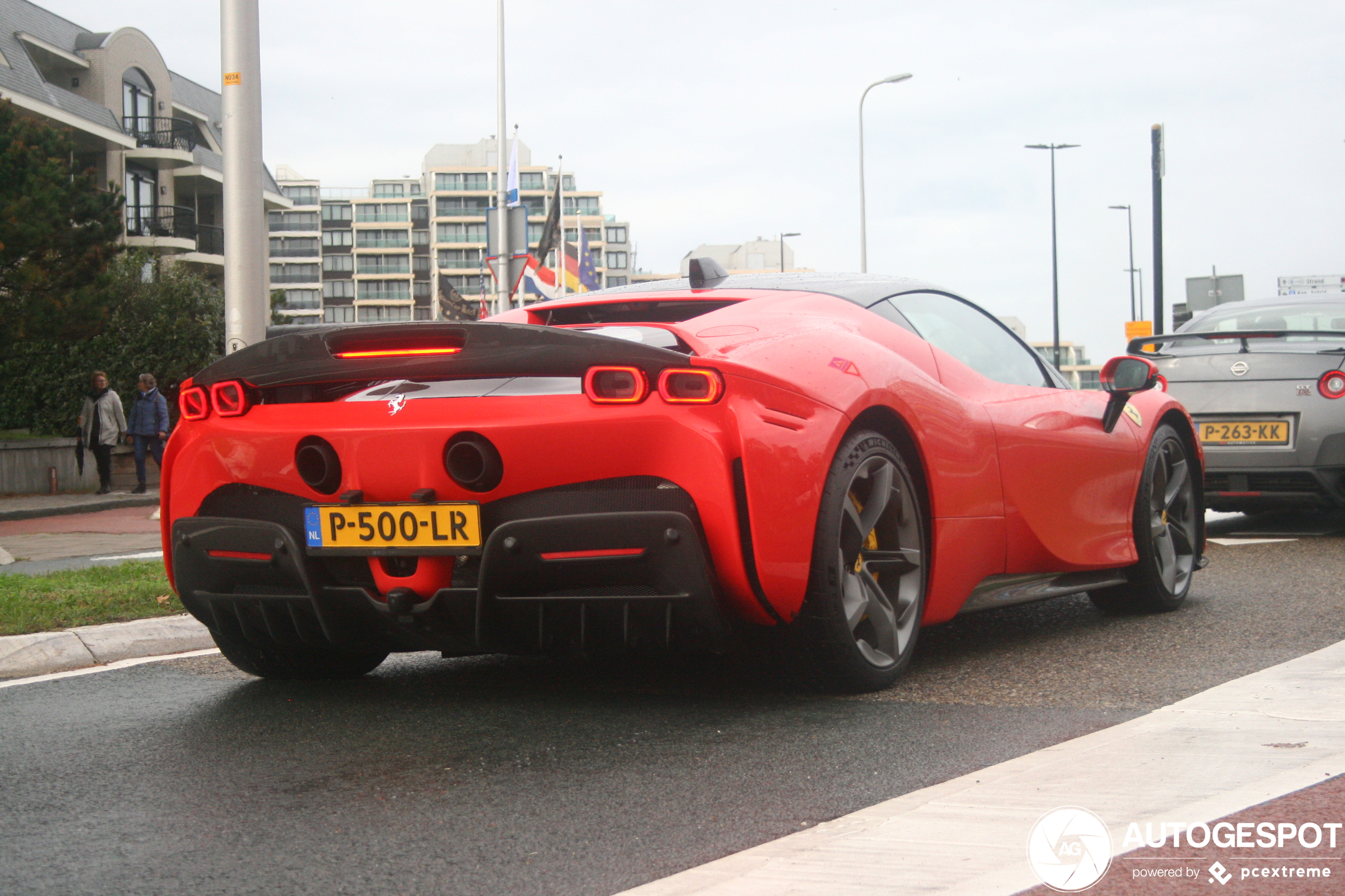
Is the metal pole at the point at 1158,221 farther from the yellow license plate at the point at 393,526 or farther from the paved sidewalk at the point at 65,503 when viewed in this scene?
the yellow license plate at the point at 393,526

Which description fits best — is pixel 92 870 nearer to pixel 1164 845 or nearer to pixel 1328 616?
pixel 1164 845

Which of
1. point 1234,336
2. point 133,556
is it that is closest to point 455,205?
point 133,556

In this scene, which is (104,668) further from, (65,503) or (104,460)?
(104,460)

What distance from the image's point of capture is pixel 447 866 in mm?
2672

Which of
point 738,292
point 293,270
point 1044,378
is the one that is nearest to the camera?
point 738,292

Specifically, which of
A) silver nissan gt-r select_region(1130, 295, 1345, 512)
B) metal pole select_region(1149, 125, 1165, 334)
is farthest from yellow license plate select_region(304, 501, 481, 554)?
metal pole select_region(1149, 125, 1165, 334)

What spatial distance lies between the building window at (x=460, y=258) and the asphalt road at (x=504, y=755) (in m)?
131

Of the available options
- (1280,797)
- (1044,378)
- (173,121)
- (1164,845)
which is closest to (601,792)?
(1164,845)

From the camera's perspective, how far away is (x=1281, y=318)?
9609 millimetres

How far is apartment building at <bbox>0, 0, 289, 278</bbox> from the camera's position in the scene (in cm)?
4031

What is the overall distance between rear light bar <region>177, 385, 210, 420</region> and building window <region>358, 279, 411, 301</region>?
13580 centimetres

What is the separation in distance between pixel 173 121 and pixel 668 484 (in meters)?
48.5

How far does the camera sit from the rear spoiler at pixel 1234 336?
28.0 feet

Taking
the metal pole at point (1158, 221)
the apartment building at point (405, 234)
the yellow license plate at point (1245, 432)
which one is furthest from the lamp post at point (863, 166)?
the apartment building at point (405, 234)
